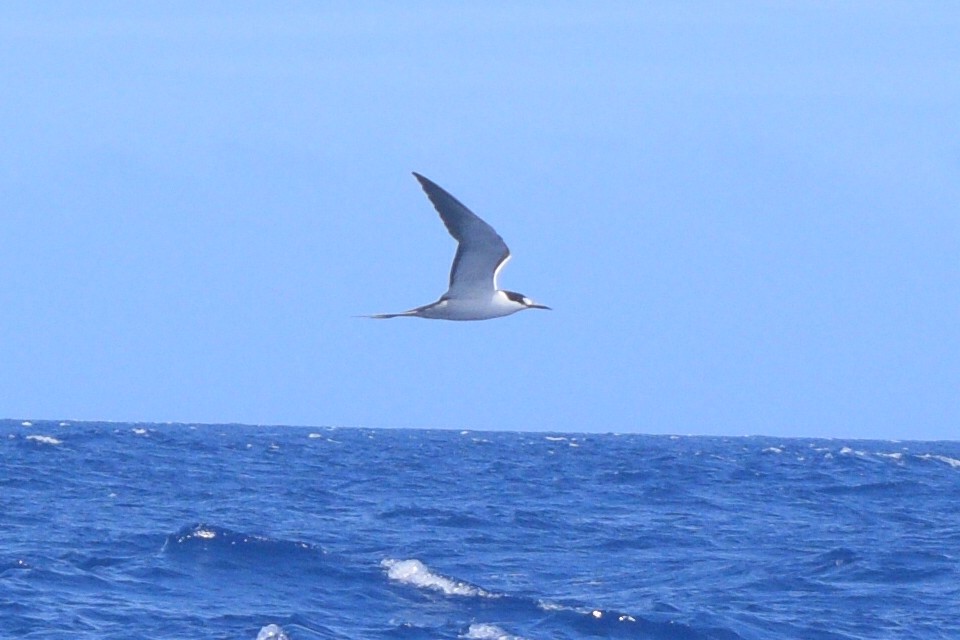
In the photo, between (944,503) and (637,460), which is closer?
(944,503)

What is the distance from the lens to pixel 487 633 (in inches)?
501

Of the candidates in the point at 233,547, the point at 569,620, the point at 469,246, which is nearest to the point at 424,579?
the point at 569,620

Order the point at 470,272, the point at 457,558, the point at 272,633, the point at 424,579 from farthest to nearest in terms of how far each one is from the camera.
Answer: the point at 457,558 → the point at 424,579 → the point at 470,272 → the point at 272,633

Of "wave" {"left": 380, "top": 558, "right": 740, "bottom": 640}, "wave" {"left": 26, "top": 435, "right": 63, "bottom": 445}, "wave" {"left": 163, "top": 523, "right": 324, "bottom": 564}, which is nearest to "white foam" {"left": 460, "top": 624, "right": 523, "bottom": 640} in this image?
"wave" {"left": 380, "top": 558, "right": 740, "bottom": 640}

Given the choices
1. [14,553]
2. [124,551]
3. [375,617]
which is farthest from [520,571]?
[14,553]

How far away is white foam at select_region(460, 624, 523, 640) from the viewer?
12.6m

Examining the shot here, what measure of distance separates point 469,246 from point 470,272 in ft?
1.63

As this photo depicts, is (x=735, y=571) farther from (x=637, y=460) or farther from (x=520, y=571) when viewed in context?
(x=637, y=460)

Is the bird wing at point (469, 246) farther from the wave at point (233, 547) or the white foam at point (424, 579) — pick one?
the wave at point (233, 547)

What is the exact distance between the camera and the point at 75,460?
29.6m

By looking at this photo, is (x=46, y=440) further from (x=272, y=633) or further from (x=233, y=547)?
(x=272, y=633)

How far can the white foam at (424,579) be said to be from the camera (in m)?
14.4

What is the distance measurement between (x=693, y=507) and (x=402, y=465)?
12369 millimetres

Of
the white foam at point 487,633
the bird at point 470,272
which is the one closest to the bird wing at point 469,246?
the bird at point 470,272
